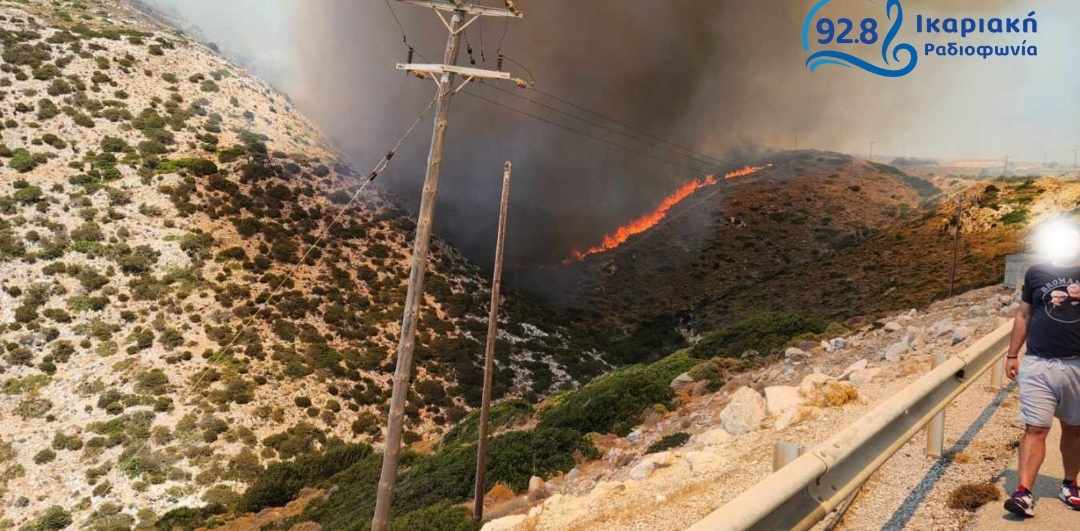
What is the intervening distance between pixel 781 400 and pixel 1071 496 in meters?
5.60

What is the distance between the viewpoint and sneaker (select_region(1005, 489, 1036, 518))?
4.53m

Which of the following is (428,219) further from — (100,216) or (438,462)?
(100,216)

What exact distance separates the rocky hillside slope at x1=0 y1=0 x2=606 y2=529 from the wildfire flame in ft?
97.6

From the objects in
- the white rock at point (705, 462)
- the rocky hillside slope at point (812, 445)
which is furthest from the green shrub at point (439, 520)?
the white rock at point (705, 462)

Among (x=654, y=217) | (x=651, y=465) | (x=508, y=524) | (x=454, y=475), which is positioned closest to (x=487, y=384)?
(x=454, y=475)

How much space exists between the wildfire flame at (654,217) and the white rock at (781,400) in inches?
2902

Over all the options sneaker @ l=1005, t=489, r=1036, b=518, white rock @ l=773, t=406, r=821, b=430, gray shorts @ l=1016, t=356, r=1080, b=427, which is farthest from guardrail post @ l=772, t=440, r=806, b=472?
white rock @ l=773, t=406, r=821, b=430

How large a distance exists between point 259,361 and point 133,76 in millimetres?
30783

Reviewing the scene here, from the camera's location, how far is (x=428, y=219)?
12.1 m

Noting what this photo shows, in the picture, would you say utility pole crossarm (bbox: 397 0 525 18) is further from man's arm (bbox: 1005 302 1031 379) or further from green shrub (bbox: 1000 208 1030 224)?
green shrub (bbox: 1000 208 1030 224)

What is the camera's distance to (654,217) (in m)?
95.2

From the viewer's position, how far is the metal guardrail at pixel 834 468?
2.90 meters

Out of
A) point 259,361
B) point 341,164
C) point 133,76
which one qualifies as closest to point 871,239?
point 341,164

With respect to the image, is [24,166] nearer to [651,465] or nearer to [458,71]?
[458,71]
